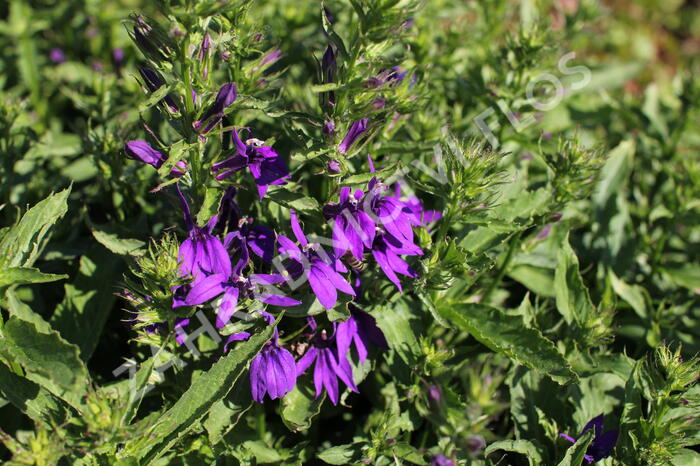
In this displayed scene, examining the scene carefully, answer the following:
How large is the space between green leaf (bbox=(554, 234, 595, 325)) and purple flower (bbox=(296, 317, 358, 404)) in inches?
45.2

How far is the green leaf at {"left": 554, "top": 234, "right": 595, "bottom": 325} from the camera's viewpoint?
3.00m

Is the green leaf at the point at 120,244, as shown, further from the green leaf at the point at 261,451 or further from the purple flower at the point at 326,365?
the green leaf at the point at 261,451

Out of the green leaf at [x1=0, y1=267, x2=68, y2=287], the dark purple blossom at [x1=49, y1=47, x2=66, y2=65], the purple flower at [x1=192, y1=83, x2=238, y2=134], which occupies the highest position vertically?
the dark purple blossom at [x1=49, y1=47, x2=66, y2=65]

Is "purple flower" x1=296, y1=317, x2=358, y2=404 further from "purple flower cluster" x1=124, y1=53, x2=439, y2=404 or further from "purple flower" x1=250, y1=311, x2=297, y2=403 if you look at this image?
"purple flower" x1=250, y1=311, x2=297, y2=403

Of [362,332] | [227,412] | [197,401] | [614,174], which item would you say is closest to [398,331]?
[362,332]

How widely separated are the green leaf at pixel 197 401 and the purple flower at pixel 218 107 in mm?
784

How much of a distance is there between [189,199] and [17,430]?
4.59 ft

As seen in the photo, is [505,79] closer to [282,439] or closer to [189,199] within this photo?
[189,199]

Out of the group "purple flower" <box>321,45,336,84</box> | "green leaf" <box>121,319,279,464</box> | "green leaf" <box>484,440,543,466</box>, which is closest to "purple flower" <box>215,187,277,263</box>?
"green leaf" <box>121,319,279,464</box>

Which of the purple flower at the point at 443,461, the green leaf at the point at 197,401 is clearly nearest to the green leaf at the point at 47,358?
the green leaf at the point at 197,401

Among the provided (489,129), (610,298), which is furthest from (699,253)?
(489,129)

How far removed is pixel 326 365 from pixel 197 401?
569 millimetres

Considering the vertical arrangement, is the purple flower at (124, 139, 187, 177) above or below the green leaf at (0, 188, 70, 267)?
above

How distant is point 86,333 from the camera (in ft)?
9.42
